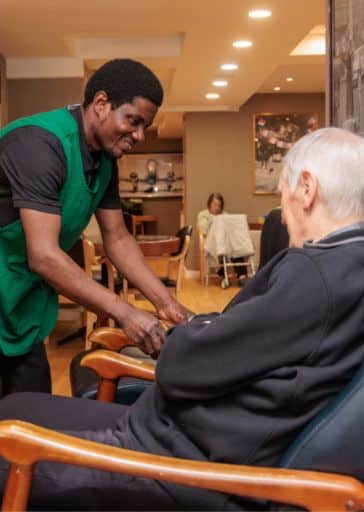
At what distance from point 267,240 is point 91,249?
1937mm

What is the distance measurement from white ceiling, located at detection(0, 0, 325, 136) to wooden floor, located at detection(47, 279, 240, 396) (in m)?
2.67

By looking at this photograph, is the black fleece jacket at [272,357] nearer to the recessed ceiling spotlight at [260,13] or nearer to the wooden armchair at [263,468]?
the wooden armchair at [263,468]

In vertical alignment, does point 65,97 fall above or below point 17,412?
above

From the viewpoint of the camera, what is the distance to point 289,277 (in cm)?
100

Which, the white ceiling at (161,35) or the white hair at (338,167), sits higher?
the white ceiling at (161,35)

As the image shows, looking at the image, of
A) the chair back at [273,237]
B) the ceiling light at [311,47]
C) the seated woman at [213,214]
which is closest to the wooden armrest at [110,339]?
the chair back at [273,237]

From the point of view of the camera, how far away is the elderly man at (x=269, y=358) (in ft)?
3.32

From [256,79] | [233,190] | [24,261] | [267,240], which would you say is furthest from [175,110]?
[24,261]

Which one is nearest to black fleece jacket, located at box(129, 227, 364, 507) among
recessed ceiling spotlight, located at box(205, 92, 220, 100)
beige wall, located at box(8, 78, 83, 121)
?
beige wall, located at box(8, 78, 83, 121)

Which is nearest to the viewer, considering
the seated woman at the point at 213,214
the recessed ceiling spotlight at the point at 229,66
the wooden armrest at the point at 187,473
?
the wooden armrest at the point at 187,473

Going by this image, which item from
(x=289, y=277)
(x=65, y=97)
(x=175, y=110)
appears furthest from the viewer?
(x=175, y=110)

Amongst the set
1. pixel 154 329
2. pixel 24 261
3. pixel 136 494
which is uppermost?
pixel 24 261

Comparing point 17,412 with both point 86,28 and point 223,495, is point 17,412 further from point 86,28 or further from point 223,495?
point 86,28

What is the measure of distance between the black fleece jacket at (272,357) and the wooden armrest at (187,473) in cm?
8
